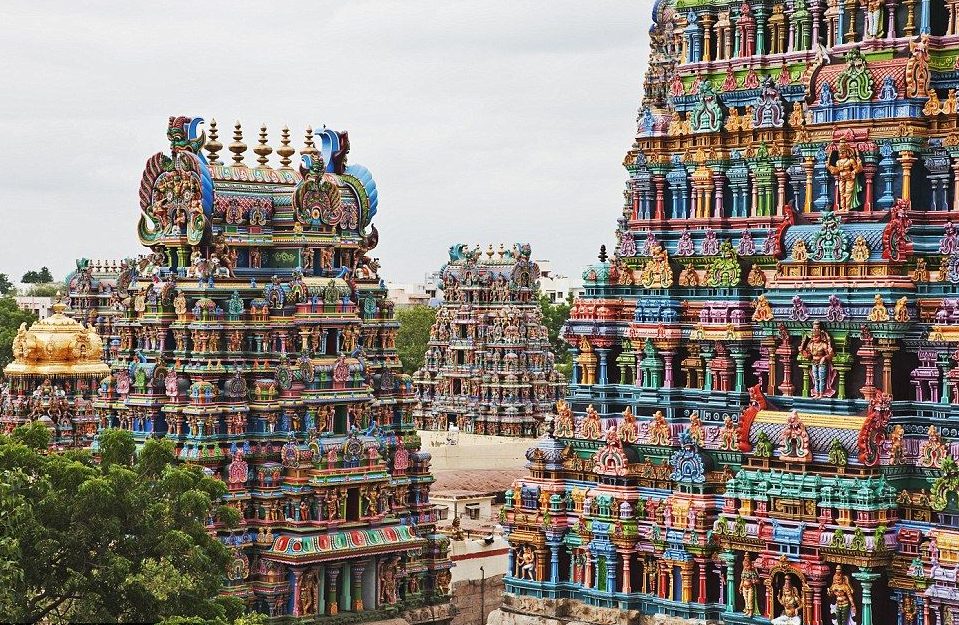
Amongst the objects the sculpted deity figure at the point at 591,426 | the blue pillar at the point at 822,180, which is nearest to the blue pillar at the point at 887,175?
the blue pillar at the point at 822,180

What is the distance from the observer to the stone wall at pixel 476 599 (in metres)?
45.6

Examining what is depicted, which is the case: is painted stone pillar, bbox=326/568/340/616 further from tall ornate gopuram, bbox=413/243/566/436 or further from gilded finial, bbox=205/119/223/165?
tall ornate gopuram, bbox=413/243/566/436

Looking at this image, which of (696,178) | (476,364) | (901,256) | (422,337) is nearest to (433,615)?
(696,178)

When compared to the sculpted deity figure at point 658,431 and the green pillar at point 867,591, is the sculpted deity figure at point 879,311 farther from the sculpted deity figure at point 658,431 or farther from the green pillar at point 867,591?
the sculpted deity figure at point 658,431

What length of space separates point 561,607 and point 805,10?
1019 cm

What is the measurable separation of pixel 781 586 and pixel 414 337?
231 ft

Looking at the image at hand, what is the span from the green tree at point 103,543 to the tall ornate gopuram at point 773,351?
18.5 feet

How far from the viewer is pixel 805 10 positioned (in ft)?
115

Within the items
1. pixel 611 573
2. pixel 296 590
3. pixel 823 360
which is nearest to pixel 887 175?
pixel 823 360

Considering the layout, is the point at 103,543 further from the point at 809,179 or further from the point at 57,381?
the point at 57,381

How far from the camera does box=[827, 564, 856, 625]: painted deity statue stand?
3167 cm

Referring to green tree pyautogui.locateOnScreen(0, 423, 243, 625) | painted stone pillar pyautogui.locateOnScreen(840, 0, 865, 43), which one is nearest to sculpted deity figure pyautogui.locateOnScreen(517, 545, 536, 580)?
green tree pyautogui.locateOnScreen(0, 423, 243, 625)

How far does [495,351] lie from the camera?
75.1 m

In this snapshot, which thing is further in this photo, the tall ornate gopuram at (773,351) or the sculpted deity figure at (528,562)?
the sculpted deity figure at (528,562)
